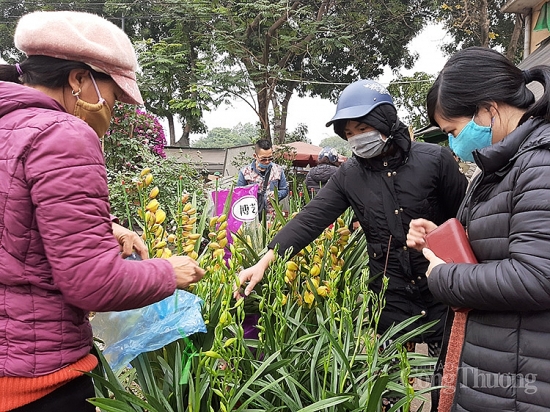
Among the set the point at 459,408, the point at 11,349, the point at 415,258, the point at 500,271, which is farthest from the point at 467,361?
the point at 11,349

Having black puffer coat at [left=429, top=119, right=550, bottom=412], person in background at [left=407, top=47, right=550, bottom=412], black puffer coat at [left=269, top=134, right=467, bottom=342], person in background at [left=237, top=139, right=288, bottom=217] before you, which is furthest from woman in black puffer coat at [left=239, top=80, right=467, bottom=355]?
person in background at [left=237, top=139, right=288, bottom=217]

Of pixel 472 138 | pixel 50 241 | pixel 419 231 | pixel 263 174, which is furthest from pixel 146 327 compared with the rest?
pixel 263 174

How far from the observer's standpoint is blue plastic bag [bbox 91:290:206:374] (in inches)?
51.5

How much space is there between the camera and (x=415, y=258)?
193cm

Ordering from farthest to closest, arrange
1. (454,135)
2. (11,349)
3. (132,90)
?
(454,135) < (132,90) < (11,349)

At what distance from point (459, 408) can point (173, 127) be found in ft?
62.4

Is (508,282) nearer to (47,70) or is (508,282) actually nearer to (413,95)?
(47,70)

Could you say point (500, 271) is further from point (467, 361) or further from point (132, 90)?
point (132, 90)

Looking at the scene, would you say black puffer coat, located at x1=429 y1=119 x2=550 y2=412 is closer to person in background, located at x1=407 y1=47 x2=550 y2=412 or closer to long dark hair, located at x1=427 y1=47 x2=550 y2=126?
person in background, located at x1=407 y1=47 x2=550 y2=412

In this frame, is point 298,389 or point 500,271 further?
point 298,389

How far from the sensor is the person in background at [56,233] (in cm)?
97

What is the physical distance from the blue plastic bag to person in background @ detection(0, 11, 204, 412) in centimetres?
17

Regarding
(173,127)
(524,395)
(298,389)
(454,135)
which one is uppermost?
(173,127)

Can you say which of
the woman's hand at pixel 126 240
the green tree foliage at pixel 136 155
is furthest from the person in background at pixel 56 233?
the green tree foliage at pixel 136 155
